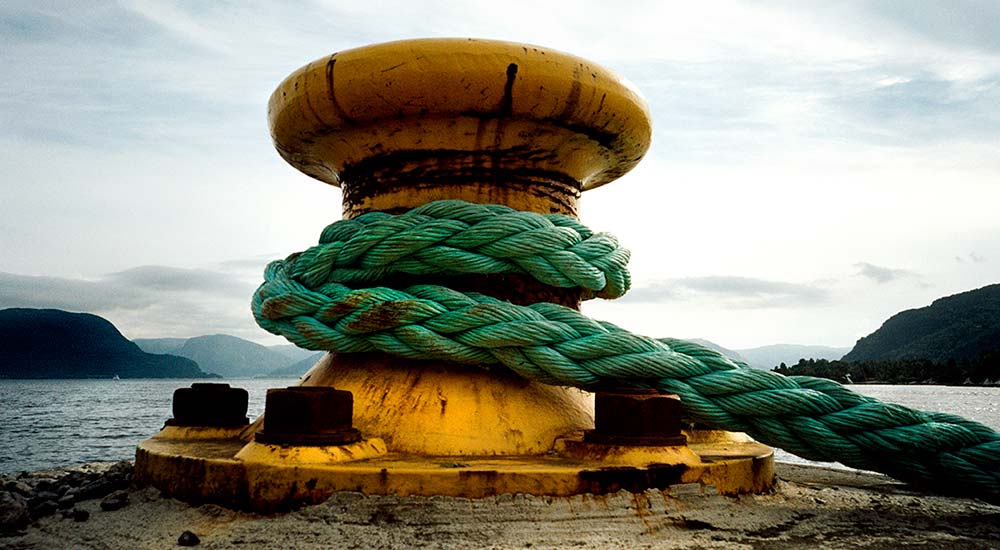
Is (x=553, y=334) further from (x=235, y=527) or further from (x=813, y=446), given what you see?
(x=235, y=527)

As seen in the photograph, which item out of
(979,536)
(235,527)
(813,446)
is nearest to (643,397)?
(813,446)

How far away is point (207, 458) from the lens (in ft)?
5.87

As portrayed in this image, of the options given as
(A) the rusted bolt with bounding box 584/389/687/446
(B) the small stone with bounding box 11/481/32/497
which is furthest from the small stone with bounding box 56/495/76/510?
(A) the rusted bolt with bounding box 584/389/687/446

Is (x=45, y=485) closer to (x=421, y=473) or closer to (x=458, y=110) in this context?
(x=421, y=473)

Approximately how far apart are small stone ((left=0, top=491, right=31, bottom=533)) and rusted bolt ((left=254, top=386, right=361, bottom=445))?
615 mm

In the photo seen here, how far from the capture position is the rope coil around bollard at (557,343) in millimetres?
1921

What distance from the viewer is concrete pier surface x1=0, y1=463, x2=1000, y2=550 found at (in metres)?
1.48

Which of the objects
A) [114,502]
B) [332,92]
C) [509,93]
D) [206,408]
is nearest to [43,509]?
[114,502]

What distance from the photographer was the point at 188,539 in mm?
1493

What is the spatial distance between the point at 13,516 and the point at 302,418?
2.46 feet

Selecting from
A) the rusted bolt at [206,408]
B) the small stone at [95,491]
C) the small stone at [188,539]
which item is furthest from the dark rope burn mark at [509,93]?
the small stone at [95,491]

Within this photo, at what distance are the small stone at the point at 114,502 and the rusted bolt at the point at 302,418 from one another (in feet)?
1.41

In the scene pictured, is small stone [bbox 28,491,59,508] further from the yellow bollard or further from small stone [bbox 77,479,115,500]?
the yellow bollard

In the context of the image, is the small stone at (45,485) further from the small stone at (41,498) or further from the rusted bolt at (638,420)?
the rusted bolt at (638,420)
